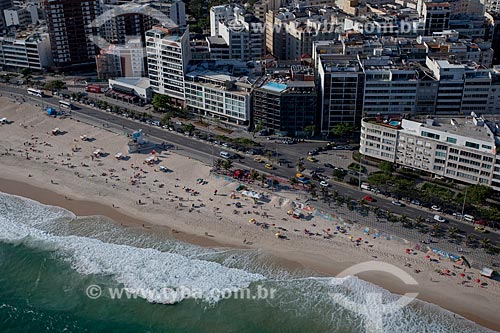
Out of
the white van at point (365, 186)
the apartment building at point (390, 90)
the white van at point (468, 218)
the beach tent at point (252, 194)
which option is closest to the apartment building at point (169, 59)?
the apartment building at point (390, 90)

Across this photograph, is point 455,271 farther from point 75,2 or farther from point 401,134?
point 75,2

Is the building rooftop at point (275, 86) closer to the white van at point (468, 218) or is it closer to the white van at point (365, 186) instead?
the white van at point (365, 186)

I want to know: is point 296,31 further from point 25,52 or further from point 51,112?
point 25,52

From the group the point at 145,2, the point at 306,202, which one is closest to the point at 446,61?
the point at 306,202

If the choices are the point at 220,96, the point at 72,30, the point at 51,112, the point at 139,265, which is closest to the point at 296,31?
the point at 220,96

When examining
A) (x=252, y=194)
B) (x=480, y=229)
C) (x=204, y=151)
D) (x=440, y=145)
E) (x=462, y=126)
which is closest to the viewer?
(x=480, y=229)

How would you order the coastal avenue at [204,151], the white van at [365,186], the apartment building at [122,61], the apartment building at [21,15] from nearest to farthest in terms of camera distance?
the coastal avenue at [204,151] < the white van at [365,186] < the apartment building at [122,61] < the apartment building at [21,15]
